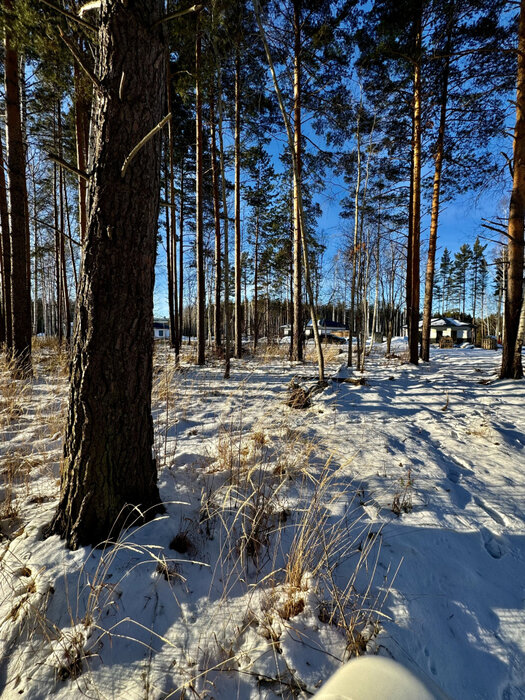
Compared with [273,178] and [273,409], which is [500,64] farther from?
[273,409]

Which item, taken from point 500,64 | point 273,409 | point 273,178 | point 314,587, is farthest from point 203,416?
point 273,178

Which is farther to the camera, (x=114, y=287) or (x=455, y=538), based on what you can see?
(x=455, y=538)

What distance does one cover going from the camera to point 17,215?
5.91 meters

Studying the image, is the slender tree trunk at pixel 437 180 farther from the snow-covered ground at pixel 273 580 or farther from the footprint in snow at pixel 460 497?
the footprint in snow at pixel 460 497

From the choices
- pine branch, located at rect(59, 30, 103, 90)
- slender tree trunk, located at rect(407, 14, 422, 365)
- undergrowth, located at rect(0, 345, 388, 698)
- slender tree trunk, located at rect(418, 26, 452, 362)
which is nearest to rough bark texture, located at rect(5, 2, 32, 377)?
undergrowth, located at rect(0, 345, 388, 698)

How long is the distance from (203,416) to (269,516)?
2.29 metres

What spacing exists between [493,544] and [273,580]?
1.52m

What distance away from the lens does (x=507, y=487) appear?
2.27m

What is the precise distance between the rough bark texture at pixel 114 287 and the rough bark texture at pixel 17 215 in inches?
208

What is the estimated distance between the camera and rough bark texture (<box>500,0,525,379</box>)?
551 cm

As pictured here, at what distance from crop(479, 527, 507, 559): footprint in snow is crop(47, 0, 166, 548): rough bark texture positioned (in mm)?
2095

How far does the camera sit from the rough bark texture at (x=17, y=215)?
18.6ft

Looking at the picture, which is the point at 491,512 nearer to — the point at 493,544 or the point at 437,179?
the point at 493,544

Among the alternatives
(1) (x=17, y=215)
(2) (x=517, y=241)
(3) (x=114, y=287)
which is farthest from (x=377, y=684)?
(1) (x=17, y=215)
